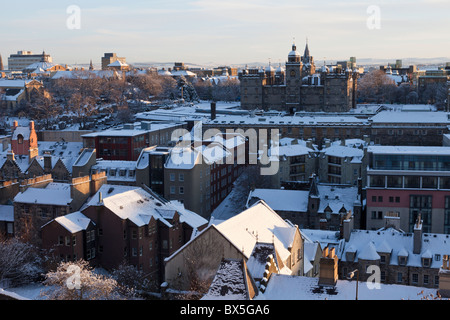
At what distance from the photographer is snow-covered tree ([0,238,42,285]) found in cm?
3183

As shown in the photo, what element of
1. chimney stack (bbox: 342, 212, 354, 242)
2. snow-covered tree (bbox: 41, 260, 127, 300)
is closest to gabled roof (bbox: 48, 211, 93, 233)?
snow-covered tree (bbox: 41, 260, 127, 300)

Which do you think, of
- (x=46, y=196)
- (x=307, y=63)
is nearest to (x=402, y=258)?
(x=46, y=196)

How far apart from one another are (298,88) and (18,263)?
7909cm

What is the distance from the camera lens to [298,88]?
106m

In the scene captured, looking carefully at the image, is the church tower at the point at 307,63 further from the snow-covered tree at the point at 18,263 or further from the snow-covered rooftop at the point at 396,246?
the snow-covered tree at the point at 18,263

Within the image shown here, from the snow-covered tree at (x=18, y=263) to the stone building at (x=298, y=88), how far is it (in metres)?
74.5

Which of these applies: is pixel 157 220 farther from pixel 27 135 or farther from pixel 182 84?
pixel 182 84

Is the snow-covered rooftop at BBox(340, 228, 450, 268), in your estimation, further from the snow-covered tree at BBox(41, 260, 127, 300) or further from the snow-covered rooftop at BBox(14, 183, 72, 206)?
the snow-covered rooftop at BBox(14, 183, 72, 206)

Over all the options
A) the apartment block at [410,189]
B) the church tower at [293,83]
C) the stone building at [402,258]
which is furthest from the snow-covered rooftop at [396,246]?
the church tower at [293,83]

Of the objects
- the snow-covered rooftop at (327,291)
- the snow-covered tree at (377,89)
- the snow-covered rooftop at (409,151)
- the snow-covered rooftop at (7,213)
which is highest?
the snow-covered tree at (377,89)

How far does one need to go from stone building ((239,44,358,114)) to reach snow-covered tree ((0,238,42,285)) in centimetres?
7453

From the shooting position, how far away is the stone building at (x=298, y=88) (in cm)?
10369

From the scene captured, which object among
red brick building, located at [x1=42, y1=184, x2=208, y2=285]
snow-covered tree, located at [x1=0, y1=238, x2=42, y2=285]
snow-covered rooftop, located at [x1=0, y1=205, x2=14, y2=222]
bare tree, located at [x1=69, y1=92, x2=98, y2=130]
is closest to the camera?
snow-covered tree, located at [x1=0, y1=238, x2=42, y2=285]

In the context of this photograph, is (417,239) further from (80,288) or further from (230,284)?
(230,284)
